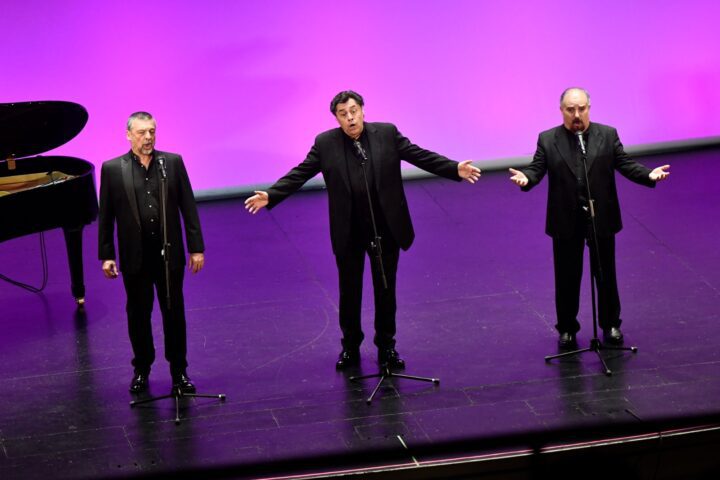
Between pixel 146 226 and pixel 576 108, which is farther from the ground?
pixel 576 108

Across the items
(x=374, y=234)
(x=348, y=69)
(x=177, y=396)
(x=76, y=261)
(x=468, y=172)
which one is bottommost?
(x=177, y=396)

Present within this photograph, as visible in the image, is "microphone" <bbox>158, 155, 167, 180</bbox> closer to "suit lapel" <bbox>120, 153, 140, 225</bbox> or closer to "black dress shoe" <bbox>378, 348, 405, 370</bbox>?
"suit lapel" <bbox>120, 153, 140, 225</bbox>

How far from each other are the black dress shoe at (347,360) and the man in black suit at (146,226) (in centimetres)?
81

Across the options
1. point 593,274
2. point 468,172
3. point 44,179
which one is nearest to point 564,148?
point 468,172

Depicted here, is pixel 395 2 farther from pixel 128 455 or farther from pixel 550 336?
pixel 128 455

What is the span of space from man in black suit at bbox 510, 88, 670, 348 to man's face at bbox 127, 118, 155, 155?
1750 millimetres

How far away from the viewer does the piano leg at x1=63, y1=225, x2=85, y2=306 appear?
727cm

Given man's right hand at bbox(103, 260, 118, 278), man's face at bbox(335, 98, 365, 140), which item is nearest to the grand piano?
man's right hand at bbox(103, 260, 118, 278)

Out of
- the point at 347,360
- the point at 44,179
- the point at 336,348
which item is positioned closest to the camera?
the point at 347,360

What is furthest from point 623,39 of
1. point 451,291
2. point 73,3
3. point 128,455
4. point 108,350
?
point 128,455

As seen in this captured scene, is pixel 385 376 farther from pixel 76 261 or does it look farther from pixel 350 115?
pixel 76 261

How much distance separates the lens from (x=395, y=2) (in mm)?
9656

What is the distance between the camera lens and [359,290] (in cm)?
638

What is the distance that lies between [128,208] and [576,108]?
220cm
